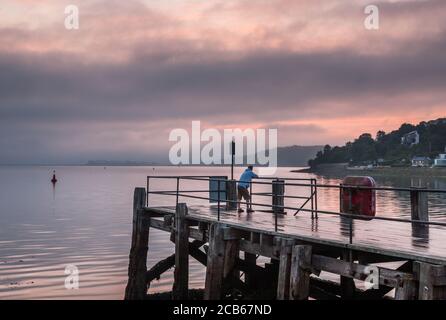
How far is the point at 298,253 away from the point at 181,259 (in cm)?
536

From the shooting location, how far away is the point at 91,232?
128 ft

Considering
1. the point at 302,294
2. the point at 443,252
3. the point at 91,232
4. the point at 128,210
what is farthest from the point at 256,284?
the point at 128,210

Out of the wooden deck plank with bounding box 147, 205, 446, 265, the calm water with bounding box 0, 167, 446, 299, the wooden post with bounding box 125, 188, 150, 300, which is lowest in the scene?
the calm water with bounding box 0, 167, 446, 299

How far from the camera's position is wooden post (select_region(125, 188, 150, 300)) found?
17406 millimetres

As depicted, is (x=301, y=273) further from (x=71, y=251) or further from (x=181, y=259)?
(x=71, y=251)

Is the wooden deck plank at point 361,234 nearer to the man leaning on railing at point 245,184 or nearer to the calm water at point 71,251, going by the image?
the man leaning on railing at point 245,184

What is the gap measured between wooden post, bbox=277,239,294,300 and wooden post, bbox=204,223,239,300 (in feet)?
7.38

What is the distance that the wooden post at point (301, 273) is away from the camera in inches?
408

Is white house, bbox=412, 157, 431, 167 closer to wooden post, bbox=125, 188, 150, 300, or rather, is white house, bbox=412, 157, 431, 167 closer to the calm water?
the calm water

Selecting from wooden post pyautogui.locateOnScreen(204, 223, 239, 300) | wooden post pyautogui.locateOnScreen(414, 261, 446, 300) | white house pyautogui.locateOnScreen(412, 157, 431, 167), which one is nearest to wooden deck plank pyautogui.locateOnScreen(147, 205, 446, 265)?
wooden post pyautogui.locateOnScreen(414, 261, 446, 300)
